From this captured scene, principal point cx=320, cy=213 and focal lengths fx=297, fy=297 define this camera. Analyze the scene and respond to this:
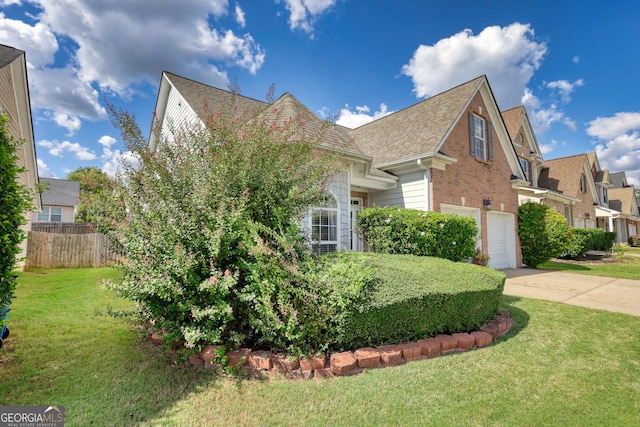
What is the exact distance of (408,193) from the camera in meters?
10.8

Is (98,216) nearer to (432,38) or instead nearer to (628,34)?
(432,38)

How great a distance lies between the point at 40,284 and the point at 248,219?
27.2ft

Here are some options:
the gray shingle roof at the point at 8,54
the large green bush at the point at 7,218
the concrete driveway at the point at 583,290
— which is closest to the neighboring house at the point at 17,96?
the gray shingle roof at the point at 8,54

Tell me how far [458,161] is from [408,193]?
2453 mm

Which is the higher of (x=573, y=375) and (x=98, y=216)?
(x=98, y=216)

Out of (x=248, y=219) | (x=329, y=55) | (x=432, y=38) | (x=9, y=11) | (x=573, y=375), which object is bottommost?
(x=573, y=375)

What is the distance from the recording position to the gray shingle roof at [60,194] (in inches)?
1019

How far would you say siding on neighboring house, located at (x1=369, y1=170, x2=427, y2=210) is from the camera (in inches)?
410

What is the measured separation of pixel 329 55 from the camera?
1109 centimetres

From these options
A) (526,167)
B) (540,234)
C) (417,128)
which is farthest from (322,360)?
(526,167)

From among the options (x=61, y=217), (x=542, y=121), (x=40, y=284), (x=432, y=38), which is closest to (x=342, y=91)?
(x=432, y=38)

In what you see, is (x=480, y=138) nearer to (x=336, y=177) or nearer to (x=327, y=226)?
(x=336, y=177)

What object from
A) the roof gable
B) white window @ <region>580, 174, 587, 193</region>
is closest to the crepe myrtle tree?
the roof gable

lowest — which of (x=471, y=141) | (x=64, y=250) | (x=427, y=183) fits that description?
(x=64, y=250)
